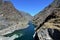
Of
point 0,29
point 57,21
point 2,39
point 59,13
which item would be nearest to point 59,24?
point 57,21

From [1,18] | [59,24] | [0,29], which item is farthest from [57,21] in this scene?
[1,18]

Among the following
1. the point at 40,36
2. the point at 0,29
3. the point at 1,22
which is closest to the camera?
the point at 40,36

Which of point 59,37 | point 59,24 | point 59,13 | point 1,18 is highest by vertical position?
point 1,18

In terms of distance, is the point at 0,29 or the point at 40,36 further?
the point at 0,29

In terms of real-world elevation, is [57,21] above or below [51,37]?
above

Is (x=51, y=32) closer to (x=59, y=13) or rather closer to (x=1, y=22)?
(x=59, y=13)

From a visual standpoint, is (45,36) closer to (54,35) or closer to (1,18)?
(54,35)

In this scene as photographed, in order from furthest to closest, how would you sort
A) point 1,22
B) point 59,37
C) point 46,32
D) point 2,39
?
point 1,22, point 2,39, point 46,32, point 59,37

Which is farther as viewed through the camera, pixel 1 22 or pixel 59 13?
pixel 1 22

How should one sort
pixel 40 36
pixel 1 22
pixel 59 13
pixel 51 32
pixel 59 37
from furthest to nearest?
pixel 1 22 → pixel 59 13 → pixel 40 36 → pixel 51 32 → pixel 59 37
